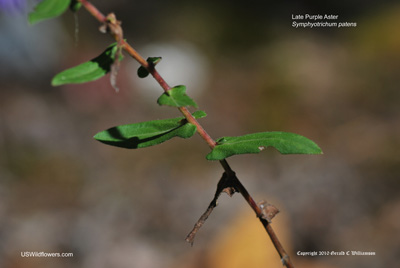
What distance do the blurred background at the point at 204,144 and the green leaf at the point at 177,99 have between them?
1.14ft

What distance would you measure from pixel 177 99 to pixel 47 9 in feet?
0.41

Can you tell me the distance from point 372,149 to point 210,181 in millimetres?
698

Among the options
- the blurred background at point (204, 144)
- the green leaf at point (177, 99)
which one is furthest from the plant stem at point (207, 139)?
the blurred background at point (204, 144)

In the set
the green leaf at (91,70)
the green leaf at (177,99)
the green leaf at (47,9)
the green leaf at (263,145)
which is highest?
the green leaf at (47,9)

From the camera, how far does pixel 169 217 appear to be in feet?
6.38

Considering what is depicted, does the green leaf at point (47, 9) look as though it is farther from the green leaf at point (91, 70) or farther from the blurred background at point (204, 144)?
the blurred background at point (204, 144)

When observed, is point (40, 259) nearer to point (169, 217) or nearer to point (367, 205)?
point (169, 217)

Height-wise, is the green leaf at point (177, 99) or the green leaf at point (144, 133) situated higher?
the green leaf at point (177, 99)

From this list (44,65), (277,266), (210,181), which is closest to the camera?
(277,266)

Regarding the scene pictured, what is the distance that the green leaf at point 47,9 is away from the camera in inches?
16.2

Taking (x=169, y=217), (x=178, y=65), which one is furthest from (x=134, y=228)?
(x=178, y=65)

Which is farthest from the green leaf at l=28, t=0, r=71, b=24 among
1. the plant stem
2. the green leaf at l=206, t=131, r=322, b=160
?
the green leaf at l=206, t=131, r=322, b=160

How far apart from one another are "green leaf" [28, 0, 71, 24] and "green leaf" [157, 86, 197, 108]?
4.3 inches

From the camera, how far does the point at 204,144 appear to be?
258 cm
